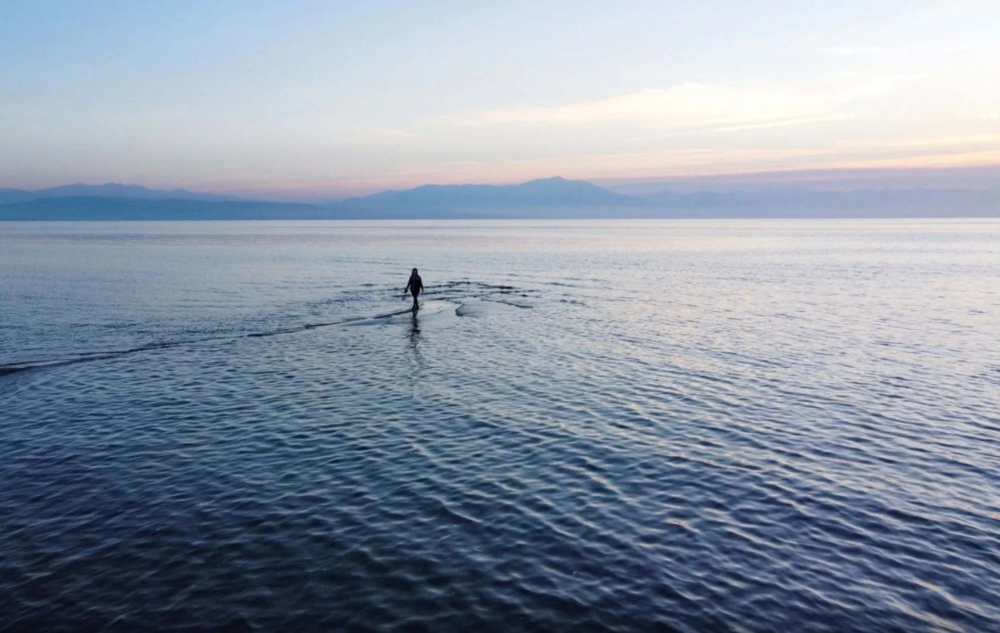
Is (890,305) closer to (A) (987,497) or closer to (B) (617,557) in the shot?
(A) (987,497)

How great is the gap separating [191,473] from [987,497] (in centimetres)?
2400

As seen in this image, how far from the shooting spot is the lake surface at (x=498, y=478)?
47.2 feet

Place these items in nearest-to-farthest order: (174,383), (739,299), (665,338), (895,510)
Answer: (895,510) → (174,383) → (665,338) → (739,299)

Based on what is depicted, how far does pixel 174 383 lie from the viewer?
32.8m

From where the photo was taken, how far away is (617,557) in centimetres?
1623

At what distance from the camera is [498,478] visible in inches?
829

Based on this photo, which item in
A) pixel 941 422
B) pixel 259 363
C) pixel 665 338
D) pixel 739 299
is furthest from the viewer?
pixel 739 299

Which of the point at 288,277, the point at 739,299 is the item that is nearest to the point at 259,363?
the point at 739,299

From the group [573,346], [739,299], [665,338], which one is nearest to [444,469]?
[573,346]

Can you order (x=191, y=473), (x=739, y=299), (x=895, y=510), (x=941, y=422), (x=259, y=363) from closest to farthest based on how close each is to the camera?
(x=895, y=510)
(x=191, y=473)
(x=941, y=422)
(x=259, y=363)
(x=739, y=299)

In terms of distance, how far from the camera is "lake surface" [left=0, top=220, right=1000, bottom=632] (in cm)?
1438

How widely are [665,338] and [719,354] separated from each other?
598 cm

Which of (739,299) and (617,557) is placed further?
(739,299)

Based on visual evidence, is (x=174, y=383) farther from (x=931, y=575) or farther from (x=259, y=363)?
(x=931, y=575)
